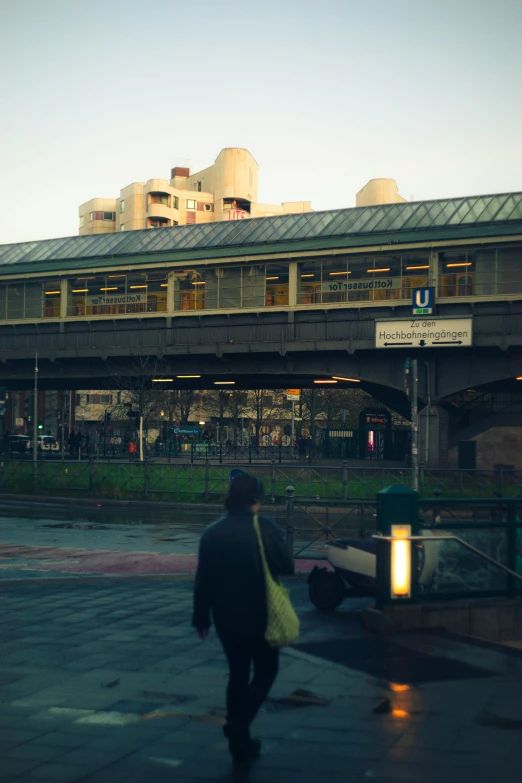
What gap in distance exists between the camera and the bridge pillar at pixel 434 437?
38469 millimetres

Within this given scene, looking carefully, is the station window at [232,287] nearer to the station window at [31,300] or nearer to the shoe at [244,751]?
the station window at [31,300]

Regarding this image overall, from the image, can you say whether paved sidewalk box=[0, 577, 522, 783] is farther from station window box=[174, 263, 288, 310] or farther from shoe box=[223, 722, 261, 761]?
station window box=[174, 263, 288, 310]

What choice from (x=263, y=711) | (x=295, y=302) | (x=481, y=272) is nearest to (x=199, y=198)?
(x=295, y=302)

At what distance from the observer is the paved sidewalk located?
513 centimetres

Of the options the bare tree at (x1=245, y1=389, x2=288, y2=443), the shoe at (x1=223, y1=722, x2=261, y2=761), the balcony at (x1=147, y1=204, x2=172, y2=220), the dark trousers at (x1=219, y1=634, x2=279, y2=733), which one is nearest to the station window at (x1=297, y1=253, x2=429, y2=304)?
the dark trousers at (x1=219, y1=634, x2=279, y2=733)

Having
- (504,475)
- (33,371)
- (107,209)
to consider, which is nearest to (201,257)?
(33,371)

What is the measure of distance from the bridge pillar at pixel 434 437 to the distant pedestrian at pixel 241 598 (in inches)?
1303

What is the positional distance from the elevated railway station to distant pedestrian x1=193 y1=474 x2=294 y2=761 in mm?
27813

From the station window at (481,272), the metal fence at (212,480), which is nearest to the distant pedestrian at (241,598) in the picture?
the metal fence at (212,480)

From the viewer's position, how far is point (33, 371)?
44031 millimetres

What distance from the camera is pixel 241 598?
17.6 ft

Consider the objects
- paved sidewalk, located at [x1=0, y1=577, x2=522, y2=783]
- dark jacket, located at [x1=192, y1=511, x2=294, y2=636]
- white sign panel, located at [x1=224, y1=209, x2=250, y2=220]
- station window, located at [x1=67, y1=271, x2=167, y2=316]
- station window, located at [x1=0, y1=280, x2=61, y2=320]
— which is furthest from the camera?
white sign panel, located at [x1=224, y1=209, x2=250, y2=220]

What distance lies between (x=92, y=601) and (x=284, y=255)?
30.0 metres

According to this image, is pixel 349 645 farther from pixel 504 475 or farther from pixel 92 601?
pixel 504 475
